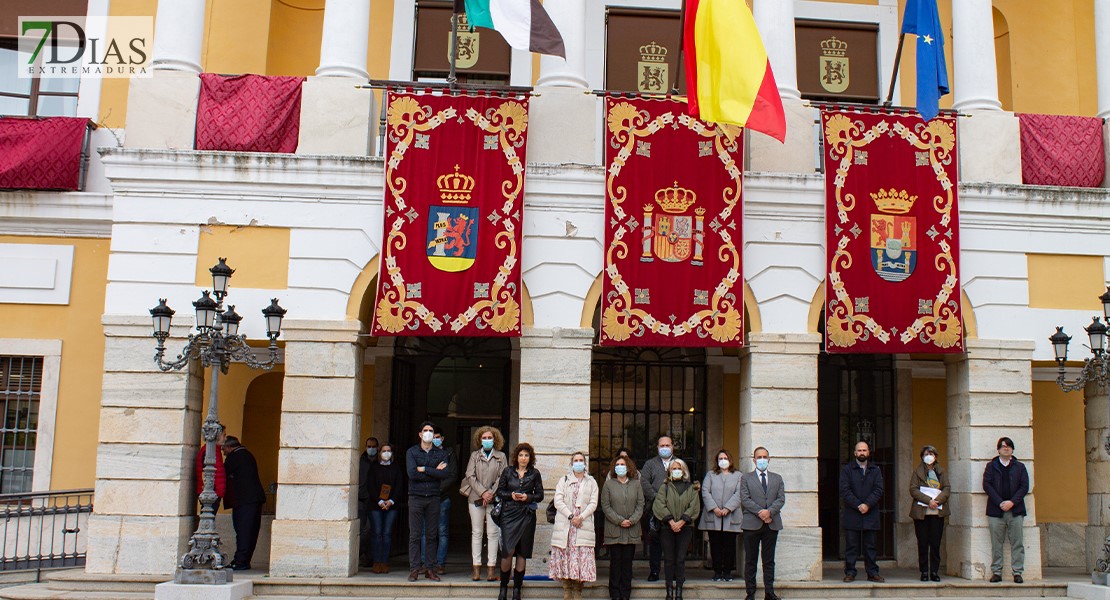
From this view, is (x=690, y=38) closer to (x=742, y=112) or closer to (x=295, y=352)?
(x=742, y=112)

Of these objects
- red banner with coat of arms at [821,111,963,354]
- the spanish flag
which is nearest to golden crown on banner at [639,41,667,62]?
the spanish flag

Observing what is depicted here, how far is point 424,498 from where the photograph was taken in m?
14.3

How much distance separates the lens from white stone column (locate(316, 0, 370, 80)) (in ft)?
50.2

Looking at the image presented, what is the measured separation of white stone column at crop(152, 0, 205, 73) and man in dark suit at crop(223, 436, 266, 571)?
5.37m

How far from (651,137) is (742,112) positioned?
154cm

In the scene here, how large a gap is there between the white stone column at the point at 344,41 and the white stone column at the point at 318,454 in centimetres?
363

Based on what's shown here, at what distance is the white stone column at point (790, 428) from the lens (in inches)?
573

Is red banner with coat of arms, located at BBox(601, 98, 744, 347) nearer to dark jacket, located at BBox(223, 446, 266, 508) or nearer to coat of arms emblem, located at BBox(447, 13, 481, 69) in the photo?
coat of arms emblem, located at BBox(447, 13, 481, 69)

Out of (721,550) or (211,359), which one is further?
(721,550)

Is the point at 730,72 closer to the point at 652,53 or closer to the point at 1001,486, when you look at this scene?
the point at 652,53

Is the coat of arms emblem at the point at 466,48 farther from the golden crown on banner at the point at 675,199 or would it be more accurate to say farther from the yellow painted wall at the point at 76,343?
the yellow painted wall at the point at 76,343

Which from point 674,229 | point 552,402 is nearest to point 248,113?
point 552,402

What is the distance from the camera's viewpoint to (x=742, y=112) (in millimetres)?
14133

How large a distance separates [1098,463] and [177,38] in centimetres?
1490
